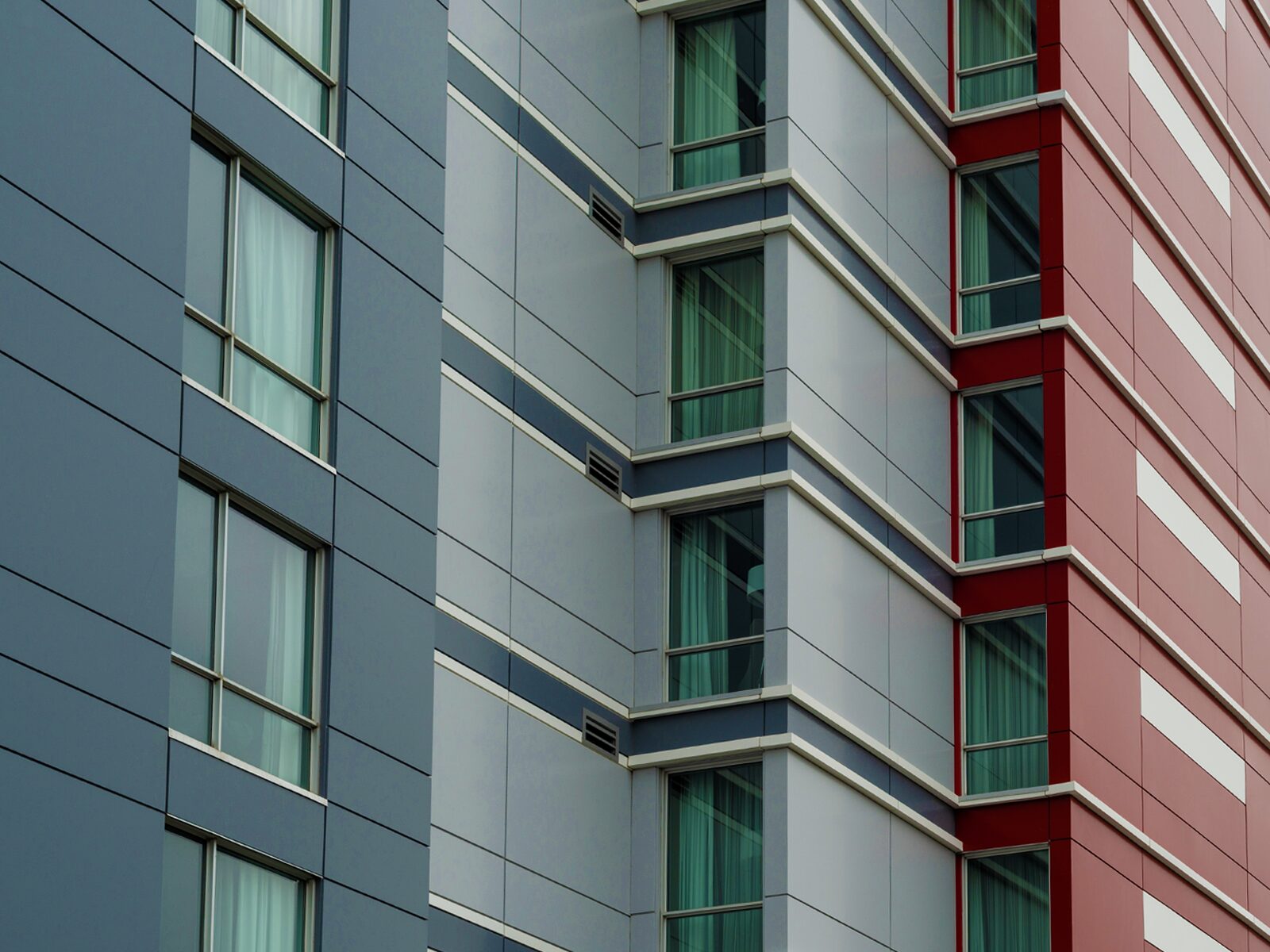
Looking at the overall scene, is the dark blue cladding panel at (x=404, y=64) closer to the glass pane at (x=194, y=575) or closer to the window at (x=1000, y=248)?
the glass pane at (x=194, y=575)

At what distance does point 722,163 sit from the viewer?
113ft

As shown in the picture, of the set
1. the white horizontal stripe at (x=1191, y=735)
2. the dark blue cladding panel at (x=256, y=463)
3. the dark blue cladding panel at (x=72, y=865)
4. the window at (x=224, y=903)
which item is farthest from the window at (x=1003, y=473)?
the dark blue cladding panel at (x=72, y=865)

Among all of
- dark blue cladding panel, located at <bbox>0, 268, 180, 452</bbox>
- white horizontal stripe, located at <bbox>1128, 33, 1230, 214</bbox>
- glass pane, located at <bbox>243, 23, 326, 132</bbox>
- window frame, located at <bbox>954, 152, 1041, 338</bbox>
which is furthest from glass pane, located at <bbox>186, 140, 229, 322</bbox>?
white horizontal stripe, located at <bbox>1128, 33, 1230, 214</bbox>

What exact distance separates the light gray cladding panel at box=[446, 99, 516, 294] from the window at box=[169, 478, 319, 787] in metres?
6.87

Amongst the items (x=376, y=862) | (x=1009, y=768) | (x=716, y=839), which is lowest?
(x=376, y=862)

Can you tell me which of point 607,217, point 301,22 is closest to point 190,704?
point 301,22

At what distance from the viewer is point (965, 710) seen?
35.8 metres

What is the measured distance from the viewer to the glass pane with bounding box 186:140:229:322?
76.8ft

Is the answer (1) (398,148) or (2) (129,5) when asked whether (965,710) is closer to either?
(1) (398,148)

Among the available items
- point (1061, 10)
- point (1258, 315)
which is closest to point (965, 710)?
point (1061, 10)

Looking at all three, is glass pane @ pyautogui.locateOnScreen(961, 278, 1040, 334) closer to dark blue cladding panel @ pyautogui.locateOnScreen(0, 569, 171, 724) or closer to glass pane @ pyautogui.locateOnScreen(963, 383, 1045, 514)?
→ glass pane @ pyautogui.locateOnScreen(963, 383, 1045, 514)

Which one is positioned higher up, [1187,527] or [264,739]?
[1187,527]

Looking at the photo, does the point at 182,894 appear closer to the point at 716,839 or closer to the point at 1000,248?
the point at 716,839

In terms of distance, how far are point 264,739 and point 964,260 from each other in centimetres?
1852
